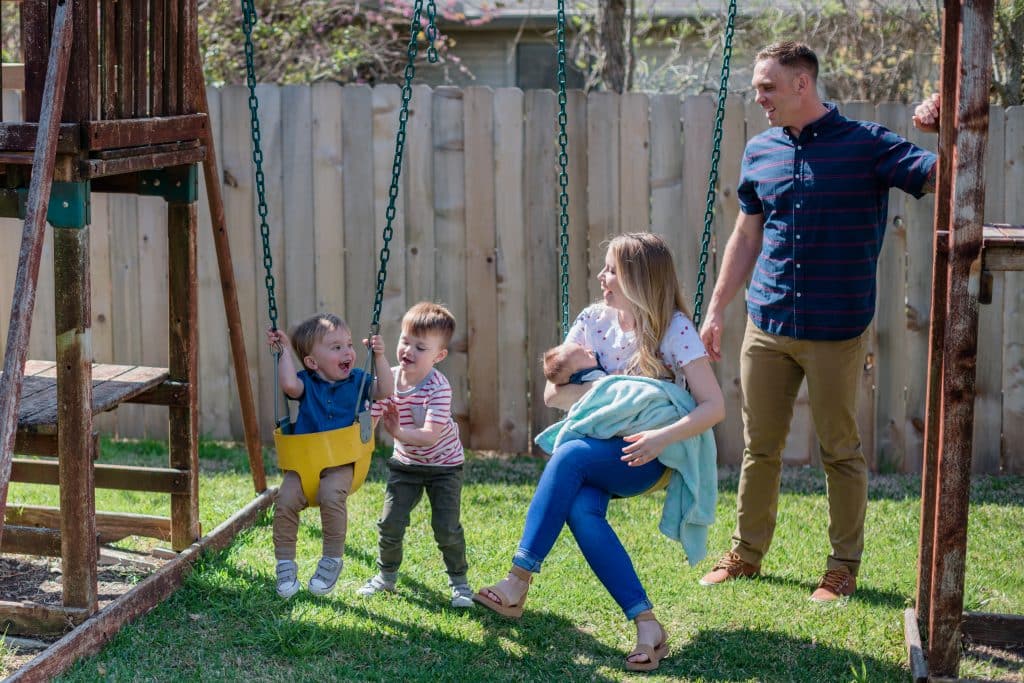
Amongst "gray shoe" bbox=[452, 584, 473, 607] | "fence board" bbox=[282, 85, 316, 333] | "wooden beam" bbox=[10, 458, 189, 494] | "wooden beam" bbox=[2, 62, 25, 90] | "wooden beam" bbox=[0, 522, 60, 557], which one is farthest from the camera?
"fence board" bbox=[282, 85, 316, 333]

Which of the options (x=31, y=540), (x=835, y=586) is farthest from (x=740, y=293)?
(x=31, y=540)

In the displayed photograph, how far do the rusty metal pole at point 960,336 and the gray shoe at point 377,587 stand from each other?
198 cm

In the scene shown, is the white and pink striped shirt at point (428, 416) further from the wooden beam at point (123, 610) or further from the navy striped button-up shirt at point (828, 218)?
the navy striped button-up shirt at point (828, 218)

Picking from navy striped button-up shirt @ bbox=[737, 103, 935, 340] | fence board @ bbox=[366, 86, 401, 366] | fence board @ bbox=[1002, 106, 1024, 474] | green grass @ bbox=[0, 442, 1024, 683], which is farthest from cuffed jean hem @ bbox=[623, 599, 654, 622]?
fence board @ bbox=[1002, 106, 1024, 474]

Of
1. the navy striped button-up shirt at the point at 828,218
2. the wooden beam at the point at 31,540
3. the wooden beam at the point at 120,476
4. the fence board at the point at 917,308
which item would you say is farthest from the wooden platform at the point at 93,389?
the fence board at the point at 917,308

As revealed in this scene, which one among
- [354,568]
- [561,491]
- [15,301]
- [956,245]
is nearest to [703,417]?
[561,491]

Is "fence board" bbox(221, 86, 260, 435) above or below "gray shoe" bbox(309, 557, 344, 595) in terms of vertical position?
above

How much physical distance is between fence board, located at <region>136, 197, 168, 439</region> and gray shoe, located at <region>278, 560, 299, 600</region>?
274 cm

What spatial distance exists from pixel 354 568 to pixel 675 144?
9.25ft

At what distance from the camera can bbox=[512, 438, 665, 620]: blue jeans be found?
4.14m

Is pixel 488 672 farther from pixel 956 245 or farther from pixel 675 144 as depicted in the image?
pixel 675 144

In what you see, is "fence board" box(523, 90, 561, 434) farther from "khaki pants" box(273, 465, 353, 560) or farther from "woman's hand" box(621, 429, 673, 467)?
"woman's hand" box(621, 429, 673, 467)

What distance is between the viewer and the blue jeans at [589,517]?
4137 millimetres

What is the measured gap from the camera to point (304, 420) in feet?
14.6
